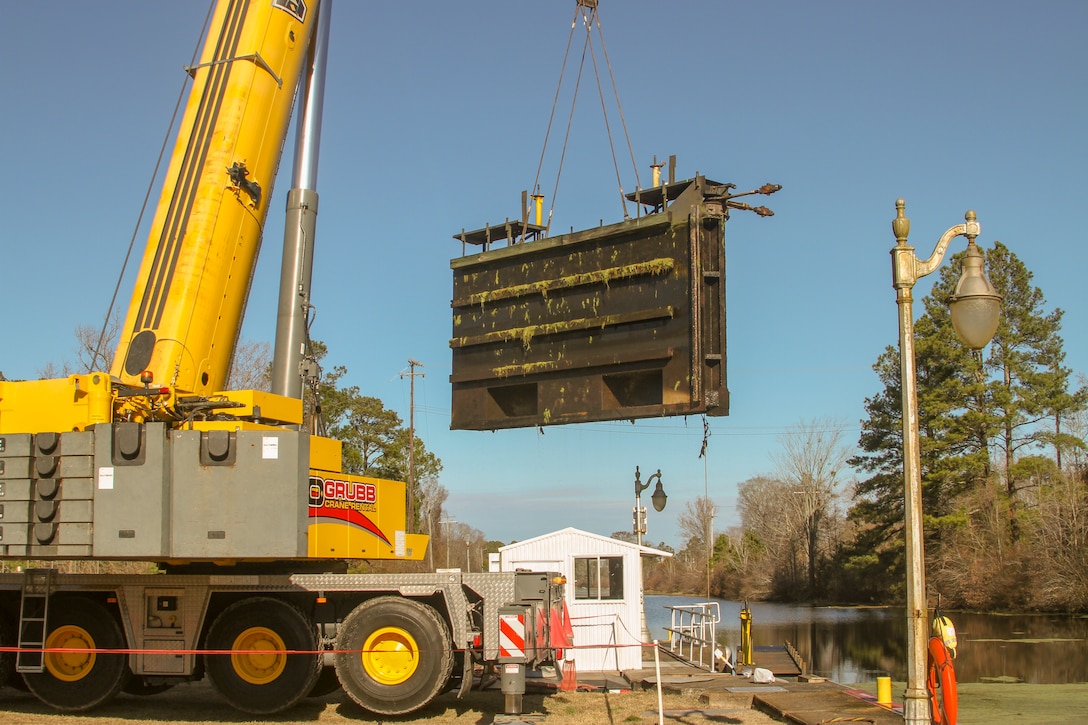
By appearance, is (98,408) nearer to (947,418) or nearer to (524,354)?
(524,354)

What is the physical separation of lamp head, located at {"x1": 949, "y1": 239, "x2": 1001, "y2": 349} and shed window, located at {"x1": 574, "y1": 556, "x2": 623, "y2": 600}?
11461 mm

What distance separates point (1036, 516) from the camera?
49969mm

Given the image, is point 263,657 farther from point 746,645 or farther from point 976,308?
point 746,645

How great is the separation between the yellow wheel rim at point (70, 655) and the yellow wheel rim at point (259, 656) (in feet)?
6.03

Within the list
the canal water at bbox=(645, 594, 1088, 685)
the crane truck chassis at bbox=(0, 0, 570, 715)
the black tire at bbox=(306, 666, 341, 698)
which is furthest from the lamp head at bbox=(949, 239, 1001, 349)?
the canal water at bbox=(645, 594, 1088, 685)

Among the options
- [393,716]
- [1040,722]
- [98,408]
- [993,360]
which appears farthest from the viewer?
[993,360]

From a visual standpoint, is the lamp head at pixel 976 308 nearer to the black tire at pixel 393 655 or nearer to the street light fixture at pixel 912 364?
the street light fixture at pixel 912 364

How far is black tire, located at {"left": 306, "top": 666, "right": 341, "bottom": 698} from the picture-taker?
13016 millimetres

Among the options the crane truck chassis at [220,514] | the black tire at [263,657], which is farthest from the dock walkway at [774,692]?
the black tire at [263,657]

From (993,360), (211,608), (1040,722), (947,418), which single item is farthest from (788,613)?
(211,608)

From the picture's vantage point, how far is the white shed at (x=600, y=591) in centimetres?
1891

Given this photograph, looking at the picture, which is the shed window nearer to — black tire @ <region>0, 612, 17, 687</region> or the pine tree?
black tire @ <region>0, 612, 17, 687</region>

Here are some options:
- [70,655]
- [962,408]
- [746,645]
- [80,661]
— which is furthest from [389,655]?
[962,408]

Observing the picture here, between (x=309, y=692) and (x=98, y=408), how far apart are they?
4.29 meters
